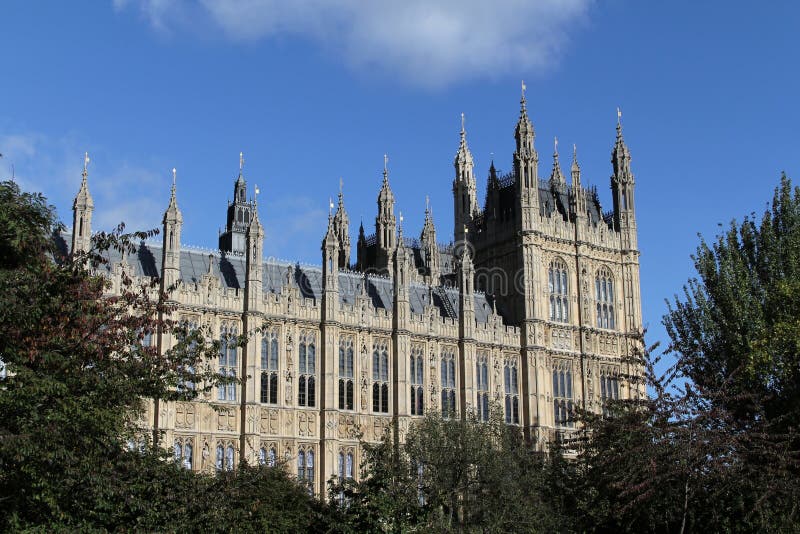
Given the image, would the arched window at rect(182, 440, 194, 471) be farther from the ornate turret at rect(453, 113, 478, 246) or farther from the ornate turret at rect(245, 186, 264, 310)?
the ornate turret at rect(453, 113, 478, 246)

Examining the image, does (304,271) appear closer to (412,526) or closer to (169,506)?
(412,526)

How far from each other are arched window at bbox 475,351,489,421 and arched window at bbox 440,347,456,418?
1.38m

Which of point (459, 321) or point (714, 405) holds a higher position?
point (459, 321)

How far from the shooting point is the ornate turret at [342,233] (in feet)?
234

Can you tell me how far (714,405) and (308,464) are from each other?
21.1 metres

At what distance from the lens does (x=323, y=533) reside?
3569 centimetres

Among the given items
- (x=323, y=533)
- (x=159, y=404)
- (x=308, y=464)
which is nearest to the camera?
(x=323, y=533)

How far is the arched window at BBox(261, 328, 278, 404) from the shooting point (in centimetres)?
5284

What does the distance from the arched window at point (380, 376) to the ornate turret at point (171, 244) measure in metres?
11.1

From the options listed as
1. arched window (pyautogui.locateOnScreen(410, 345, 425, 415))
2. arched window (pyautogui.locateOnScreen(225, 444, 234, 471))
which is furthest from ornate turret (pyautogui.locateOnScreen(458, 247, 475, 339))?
arched window (pyautogui.locateOnScreen(225, 444, 234, 471))

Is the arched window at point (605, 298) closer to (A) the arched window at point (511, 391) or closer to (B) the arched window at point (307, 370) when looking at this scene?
(A) the arched window at point (511, 391)

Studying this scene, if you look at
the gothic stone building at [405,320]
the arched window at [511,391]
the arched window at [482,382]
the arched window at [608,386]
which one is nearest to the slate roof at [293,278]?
the gothic stone building at [405,320]

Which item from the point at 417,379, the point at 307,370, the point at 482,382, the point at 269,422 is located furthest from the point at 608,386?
the point at 269,422

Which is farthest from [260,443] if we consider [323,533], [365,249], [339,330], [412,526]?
[365,249]
